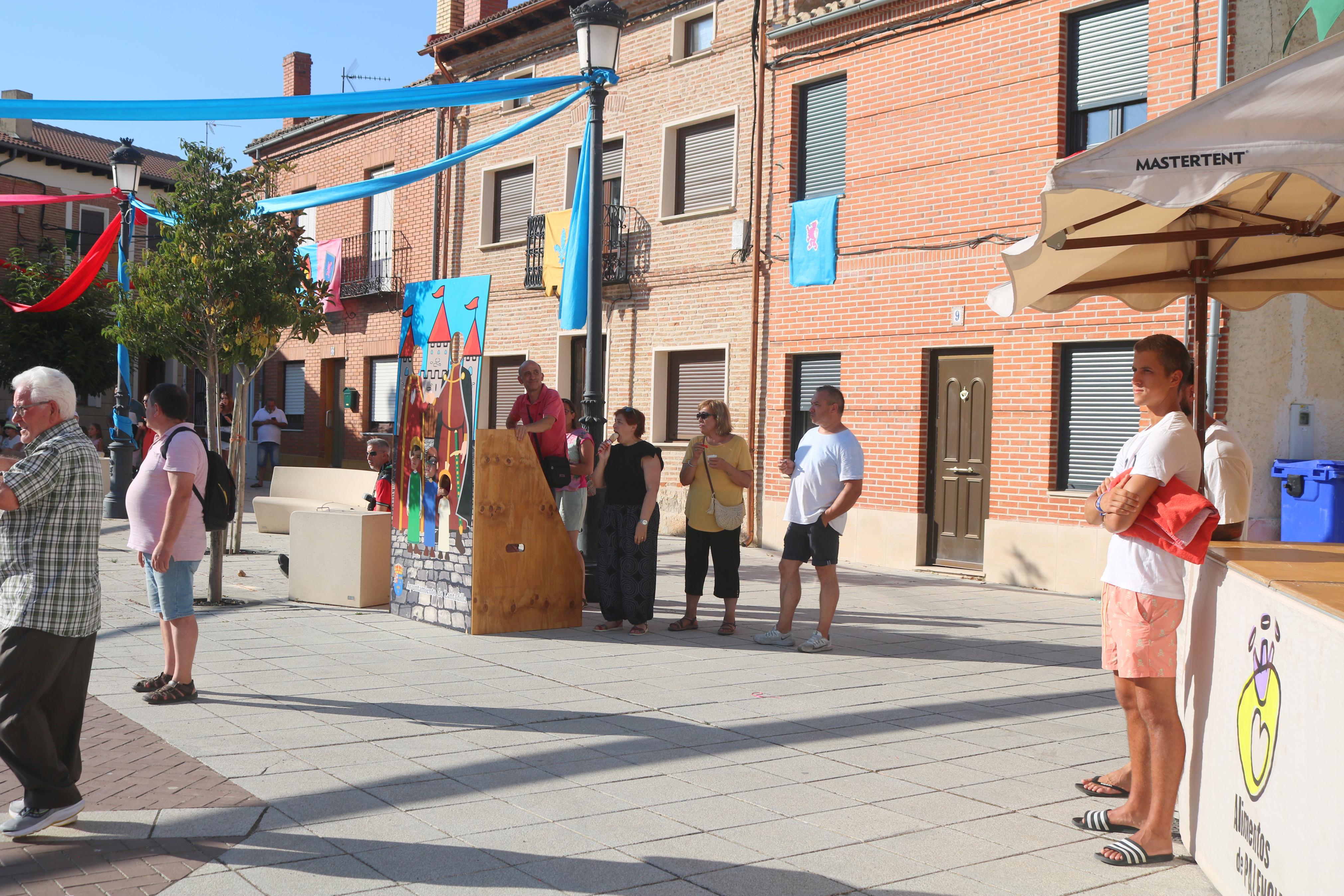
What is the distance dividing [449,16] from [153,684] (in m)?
18.5

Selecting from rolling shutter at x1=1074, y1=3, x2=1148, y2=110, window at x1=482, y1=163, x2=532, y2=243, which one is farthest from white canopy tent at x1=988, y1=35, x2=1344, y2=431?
window at x1=482, y1=163, x2=532, y2=243

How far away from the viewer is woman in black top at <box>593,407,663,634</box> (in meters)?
8.87

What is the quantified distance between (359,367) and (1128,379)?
15985 millimetres

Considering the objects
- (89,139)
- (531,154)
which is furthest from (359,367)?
(89,139)

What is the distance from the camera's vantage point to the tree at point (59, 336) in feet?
94.5

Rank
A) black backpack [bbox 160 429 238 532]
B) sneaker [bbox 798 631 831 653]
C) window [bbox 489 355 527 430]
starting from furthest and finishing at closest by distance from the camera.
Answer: window [bbox 489 355 527 430] → sneaker [bbox 798 631 831 653] → black backpack [bbox 160 429 238 532]

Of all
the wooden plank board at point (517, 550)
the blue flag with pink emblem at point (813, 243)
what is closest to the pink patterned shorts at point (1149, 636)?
the wooden plank board at point (517, 550)

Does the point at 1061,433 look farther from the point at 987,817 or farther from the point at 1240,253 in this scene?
the point at 987,817

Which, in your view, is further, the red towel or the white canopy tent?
the red towel

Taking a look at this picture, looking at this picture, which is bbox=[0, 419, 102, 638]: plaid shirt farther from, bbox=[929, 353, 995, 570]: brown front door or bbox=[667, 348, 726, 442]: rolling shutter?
bbox=[667, 348, 726, 442]: rolling shutter

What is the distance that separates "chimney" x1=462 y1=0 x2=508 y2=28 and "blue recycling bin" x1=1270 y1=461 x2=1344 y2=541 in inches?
637

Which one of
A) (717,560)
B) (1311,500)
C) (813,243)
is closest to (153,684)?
(717,560)

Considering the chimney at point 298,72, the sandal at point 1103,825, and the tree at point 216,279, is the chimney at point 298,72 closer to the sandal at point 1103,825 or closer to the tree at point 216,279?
the tree at point 216,279

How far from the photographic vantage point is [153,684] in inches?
259
